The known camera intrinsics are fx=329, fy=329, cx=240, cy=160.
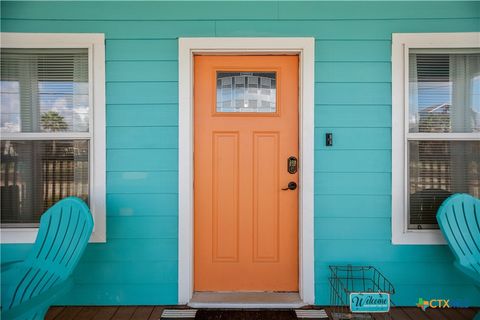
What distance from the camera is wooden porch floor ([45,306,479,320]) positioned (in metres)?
2.36

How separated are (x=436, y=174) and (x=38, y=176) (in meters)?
3.04

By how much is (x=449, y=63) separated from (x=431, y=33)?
269 mm

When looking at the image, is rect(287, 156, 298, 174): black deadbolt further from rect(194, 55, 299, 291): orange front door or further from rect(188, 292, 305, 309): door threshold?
rect(188, 292, 305, 309): door threshold

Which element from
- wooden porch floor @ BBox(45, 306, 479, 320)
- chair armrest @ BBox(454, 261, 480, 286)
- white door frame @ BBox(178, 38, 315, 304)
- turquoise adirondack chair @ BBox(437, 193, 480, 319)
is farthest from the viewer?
white door frame @ BBox(178, 38, 315, 304)

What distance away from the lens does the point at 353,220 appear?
2.51 metres

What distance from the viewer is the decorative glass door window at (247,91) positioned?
8.46 ft

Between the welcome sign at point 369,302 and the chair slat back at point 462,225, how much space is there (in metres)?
0.64

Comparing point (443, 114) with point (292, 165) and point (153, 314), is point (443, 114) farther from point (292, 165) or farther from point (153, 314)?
point (153, 314)

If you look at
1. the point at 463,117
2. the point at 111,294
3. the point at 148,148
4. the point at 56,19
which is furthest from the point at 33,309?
the point at 463,117

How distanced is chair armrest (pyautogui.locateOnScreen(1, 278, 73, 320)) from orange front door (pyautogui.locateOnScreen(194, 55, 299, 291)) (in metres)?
0.98

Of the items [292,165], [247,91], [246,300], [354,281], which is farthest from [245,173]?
[354,281]

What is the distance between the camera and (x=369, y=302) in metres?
2.06

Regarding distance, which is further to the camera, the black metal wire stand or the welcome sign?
the black metal wire stand

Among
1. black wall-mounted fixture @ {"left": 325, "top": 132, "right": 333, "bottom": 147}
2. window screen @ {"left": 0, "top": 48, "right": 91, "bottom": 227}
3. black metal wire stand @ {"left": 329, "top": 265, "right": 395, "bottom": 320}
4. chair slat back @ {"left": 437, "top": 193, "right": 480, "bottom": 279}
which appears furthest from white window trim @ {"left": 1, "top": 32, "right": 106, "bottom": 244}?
chair slat back @ {"left": 437, "top": 193, "right": 480, "bottom": 279}
